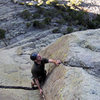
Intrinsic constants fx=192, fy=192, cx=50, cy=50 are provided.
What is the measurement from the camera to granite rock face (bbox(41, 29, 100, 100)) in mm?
4305

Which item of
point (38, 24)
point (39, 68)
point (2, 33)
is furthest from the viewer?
point (38, 24)

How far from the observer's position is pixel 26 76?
8.43 m

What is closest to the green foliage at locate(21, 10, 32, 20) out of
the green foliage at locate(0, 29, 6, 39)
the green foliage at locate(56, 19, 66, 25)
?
the green foliage at locate(56, 19, 66, 25)

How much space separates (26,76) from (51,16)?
17.9m

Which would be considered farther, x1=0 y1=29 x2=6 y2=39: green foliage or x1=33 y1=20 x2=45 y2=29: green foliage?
x1=33 y1=20 x2=45 y2=29: green foliage

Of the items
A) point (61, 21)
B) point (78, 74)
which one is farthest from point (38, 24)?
point (78, 74)

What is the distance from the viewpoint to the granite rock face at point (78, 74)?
4.30 m

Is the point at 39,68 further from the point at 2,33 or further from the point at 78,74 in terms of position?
the point at 2,33

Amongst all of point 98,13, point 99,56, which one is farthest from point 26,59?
point 98,13

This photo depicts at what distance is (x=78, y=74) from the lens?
500cm

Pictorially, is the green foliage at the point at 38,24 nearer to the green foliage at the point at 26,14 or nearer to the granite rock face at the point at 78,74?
the green foliage at the point at 26,14

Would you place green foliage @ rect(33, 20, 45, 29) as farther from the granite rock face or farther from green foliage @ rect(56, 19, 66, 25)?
the granite rock face

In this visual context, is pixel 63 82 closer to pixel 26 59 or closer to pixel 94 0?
pixel 26 59

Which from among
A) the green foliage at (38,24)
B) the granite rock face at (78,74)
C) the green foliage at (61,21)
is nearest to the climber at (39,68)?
the granite rock face at (78,74)
